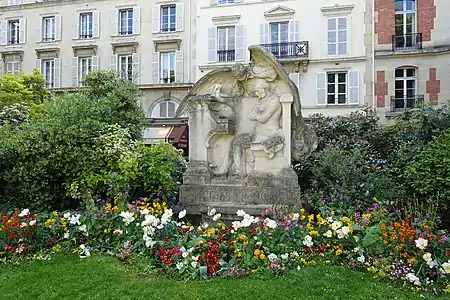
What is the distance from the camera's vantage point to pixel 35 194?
7.64 meters

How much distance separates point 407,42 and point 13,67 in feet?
79.9

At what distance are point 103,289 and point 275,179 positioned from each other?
3577 millimetres

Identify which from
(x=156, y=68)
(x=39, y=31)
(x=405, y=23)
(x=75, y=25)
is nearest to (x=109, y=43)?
(x=75, y=25)

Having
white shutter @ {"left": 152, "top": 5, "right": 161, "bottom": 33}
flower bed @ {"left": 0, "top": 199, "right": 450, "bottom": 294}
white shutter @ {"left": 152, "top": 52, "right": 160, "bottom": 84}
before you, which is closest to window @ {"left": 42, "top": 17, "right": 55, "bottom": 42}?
white shutter @ {"left": 152, "top": 5, "right": 161, "bottom": 33}

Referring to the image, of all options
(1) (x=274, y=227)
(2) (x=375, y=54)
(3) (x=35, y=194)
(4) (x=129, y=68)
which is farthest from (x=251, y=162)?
(4) (x=129, y=68)

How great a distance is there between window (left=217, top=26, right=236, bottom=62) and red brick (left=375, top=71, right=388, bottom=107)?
26.1 feet

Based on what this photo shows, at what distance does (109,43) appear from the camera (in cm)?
2503

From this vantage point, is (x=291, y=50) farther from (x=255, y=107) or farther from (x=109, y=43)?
(x=255, y=107)

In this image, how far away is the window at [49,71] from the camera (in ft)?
85.3

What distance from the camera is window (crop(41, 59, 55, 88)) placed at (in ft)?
85.3

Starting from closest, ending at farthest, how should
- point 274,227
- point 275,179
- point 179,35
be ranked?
point 274,227 → point 275,179 → point 179,35

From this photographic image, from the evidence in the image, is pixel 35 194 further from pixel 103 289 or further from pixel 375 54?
pixel 375 54

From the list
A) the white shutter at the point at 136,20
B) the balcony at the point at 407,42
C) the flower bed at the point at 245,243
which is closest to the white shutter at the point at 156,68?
the white shutter at the point at 136,20

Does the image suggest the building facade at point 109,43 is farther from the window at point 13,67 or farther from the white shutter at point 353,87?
the white shutter at point 353,87
